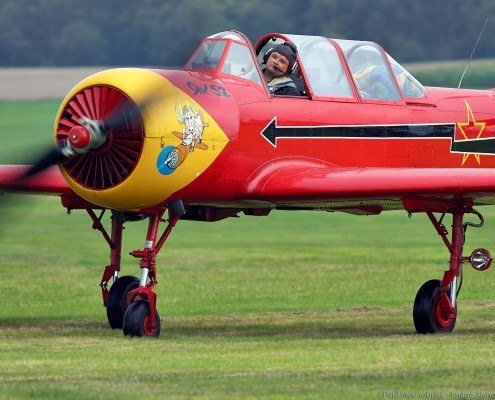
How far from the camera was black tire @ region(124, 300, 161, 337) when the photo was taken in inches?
554

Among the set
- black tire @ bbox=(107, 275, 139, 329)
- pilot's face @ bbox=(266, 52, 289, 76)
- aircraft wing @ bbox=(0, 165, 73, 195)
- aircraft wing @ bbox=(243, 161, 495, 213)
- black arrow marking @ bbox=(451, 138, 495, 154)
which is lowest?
black tire @ bbox=(107, 275, 139, 329)

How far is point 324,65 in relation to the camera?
52.7 ft

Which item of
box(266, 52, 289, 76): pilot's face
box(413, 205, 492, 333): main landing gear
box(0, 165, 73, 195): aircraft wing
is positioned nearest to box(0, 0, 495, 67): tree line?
box(0, 165, 73, 195): aircraft wing

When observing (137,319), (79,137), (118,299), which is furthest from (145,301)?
(118,299)

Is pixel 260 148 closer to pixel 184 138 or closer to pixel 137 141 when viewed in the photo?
pixel 184 138

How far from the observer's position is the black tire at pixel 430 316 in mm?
15414

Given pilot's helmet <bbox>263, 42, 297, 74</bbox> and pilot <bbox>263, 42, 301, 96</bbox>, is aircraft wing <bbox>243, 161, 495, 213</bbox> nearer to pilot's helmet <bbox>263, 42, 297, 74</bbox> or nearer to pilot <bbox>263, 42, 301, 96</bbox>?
pilot <bbox>263, 42, 301, 96</bbox>

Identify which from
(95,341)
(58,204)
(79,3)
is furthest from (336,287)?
(79,3)

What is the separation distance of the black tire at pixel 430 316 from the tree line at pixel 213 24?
9.72 m

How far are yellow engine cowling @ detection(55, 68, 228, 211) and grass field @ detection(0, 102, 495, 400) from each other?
4.73 feet

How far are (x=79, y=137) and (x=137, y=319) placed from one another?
1940 mm

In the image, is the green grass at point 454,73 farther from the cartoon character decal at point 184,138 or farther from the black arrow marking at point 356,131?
the cartoon character decal at point 184,138

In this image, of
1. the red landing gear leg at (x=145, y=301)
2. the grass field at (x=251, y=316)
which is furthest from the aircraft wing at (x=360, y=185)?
the grass field at (x=251, y=316)

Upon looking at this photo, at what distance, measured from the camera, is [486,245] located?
28.4 meters
